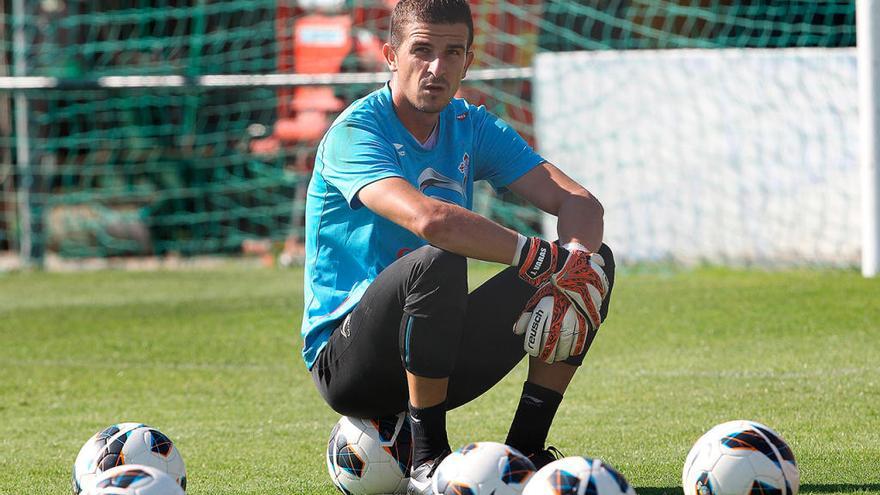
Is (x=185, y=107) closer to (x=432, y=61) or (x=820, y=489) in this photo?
(x=432, y=61)

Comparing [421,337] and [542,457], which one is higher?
[421,337]

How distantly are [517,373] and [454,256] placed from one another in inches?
135

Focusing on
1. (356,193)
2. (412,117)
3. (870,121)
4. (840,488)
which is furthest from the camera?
(870,121)

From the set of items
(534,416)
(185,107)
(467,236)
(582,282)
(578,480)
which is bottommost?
(185,107)

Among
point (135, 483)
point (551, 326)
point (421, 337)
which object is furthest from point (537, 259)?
point (135, 483)

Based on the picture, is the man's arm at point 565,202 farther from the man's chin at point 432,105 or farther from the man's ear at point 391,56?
the man's ear at point 391,56

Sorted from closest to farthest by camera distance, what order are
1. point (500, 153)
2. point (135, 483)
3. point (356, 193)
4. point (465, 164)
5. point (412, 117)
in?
1. point (135, 483)
2. point (356, 193)
3. point (412, 117)
4. point (465, 164)
5. point (500, 153)

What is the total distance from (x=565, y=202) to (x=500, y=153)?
0.33 m

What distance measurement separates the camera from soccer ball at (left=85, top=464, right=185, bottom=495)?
3.79 metres

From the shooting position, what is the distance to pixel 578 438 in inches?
219

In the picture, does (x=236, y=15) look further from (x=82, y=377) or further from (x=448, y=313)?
(x=448, y=313)

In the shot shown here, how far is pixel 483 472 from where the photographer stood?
3.92 m

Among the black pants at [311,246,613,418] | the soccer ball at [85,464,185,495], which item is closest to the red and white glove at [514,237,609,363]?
the black pants at [311,246,613,418]

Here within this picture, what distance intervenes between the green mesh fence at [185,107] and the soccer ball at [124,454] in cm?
901
